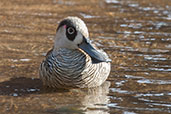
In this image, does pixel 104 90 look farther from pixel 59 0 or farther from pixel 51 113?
pixel 59 0

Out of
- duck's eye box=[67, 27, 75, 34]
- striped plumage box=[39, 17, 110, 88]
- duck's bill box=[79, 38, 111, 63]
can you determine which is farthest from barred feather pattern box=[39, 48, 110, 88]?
duck's eye box=[67, 27, 75, 34]

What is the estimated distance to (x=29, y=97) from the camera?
6.82 metres

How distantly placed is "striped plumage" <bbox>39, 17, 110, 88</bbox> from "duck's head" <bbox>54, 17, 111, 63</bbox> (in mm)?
19

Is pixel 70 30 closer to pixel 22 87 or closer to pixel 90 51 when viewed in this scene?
pixel 90 51

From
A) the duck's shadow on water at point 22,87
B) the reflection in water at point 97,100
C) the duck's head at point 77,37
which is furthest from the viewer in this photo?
the duck's shadow on water at point 22,87

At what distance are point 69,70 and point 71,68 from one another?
0.04 metres

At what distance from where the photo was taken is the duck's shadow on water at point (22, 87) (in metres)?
7.04

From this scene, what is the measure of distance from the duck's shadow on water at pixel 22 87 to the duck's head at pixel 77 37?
0.74 m

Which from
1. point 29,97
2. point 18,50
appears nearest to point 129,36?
point 18,50

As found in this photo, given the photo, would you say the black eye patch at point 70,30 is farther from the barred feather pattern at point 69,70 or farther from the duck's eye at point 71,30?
the barred feather pattern at point 69,70

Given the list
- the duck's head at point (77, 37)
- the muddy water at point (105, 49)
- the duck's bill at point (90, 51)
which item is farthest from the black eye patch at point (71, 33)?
the muddy water at point (105, 49)

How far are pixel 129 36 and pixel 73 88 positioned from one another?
3261 millimetres

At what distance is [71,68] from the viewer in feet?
22.1

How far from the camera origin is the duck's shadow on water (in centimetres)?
704
